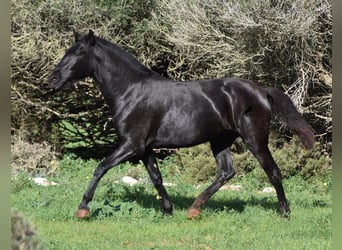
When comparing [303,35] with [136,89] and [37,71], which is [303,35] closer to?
→ [136,89]

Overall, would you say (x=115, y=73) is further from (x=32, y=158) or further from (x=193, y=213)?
(x=32, y=158)

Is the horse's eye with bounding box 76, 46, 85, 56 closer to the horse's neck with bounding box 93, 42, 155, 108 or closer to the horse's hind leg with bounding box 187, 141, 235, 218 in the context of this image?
the horse's neck with bounding box 93, 42, 155, 108

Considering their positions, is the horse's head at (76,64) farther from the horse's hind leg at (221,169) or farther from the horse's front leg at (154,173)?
the horse's hind leg at (221,169)

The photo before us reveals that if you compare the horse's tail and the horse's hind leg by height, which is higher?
the horse's tail

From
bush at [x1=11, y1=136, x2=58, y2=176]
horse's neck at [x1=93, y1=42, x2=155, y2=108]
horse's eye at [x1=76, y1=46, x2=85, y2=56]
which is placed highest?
horse's eye at [x1=76, y1=46, x2=85, y2=56]

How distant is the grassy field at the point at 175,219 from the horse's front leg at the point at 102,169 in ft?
0.47

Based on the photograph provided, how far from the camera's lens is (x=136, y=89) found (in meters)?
7.20

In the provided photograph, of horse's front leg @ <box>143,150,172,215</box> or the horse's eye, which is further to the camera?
horse's front leg @ <box>143,150,172,215</box>

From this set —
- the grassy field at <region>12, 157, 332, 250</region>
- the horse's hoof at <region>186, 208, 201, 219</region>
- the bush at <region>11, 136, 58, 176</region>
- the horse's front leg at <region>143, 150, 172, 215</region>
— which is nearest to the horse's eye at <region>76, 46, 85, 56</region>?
the horse's front leg at <region>143, 150, 172, 215</region>

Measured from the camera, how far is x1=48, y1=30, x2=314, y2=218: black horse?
7090mm

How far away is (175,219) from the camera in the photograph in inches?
278

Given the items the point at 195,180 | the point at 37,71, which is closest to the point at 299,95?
the point at 195,180

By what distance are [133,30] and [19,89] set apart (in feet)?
9.27

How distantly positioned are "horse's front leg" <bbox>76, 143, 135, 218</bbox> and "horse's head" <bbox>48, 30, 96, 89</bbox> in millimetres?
1084
